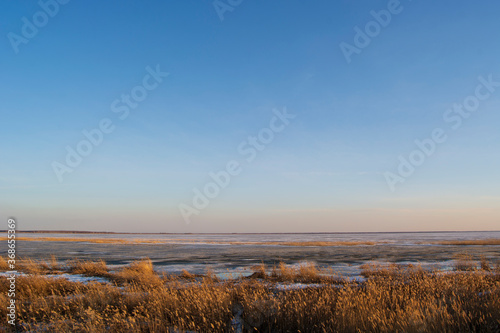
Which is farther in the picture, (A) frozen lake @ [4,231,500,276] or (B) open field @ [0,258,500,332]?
(A) frozen lake @ [4,231,500,276]

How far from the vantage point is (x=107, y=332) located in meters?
6.23

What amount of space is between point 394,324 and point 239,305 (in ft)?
12.6

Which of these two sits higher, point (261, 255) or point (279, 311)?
point (279, 311)

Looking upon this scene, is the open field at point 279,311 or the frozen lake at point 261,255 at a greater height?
the open field at point 279,311

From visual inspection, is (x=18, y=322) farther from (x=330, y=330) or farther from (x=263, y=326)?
(x=330, y=330)

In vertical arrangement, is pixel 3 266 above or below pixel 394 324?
below

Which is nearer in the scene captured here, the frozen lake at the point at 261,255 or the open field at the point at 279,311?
the open field at the point at 279,311

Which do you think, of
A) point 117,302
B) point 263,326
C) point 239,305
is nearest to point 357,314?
point 263,326

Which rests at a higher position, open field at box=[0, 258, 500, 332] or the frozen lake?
open field at box=[0, 258, 500, 332]

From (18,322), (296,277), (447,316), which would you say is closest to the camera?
(447,316)

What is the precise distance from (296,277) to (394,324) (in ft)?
28.9

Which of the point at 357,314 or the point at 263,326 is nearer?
the point at 357,314

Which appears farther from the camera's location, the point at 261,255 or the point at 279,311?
the point at 261,255

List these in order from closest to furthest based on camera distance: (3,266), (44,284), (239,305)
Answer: (239,305), (44,284), (3,266)
